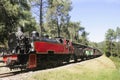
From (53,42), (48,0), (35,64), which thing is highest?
(48,0)

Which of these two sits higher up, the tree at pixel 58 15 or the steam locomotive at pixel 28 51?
the tree at pixel 58 15

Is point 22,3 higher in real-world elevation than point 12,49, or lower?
higher

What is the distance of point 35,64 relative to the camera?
23.1 metres

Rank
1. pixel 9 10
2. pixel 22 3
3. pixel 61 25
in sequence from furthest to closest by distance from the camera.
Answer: pixel 61 25, pixel 22 3, pixel 9 10

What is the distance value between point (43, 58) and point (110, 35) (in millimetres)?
141380

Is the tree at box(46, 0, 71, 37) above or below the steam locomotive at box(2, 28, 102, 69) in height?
above

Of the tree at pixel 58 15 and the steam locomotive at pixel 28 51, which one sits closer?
the steam locomotive at pixel 28 51

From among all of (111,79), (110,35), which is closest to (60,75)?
(111,79)

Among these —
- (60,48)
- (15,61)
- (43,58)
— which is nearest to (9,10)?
(60,48)

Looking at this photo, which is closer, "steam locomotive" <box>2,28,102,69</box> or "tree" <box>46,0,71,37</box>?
"steam locomotive" <box>2,28,102,69</box>

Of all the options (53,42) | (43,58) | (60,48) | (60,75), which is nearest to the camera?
(60,75)

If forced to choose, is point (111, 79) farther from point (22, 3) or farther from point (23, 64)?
point (22, 3)

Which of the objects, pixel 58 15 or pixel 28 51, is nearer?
pixel 28 51

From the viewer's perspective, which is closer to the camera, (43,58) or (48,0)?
(43,58)
